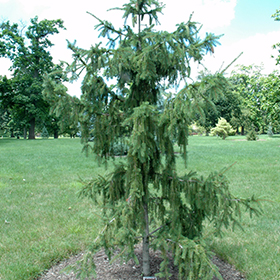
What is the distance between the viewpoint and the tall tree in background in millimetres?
31411

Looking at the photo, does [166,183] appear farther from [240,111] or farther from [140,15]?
[240,111]

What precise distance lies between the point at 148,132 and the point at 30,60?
34246 mm

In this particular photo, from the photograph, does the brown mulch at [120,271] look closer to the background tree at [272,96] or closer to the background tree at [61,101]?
the background tree at [61,101]

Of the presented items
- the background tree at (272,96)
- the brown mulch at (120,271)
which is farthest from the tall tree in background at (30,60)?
the brown mulch at (120,271)

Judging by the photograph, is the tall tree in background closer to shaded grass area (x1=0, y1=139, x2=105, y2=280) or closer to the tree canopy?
shaded grass area (x1=0, y1=139, x2=105, y2=280)

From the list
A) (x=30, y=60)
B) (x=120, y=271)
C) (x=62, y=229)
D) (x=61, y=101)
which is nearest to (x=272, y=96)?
(x=62, y=229)

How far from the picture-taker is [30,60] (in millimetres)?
32844

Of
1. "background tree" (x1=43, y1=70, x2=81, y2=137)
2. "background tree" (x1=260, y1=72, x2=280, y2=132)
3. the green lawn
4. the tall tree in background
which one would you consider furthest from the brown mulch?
the tall tree in background

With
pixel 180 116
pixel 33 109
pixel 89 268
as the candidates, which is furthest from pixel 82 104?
pixel 33 109

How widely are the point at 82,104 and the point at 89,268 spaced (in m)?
1.62

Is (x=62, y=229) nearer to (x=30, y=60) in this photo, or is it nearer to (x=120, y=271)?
(x=120, y=271)

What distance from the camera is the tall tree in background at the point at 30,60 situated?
3141 cm

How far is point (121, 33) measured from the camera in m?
3.23

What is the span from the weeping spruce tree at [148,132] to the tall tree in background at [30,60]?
3020 cm
